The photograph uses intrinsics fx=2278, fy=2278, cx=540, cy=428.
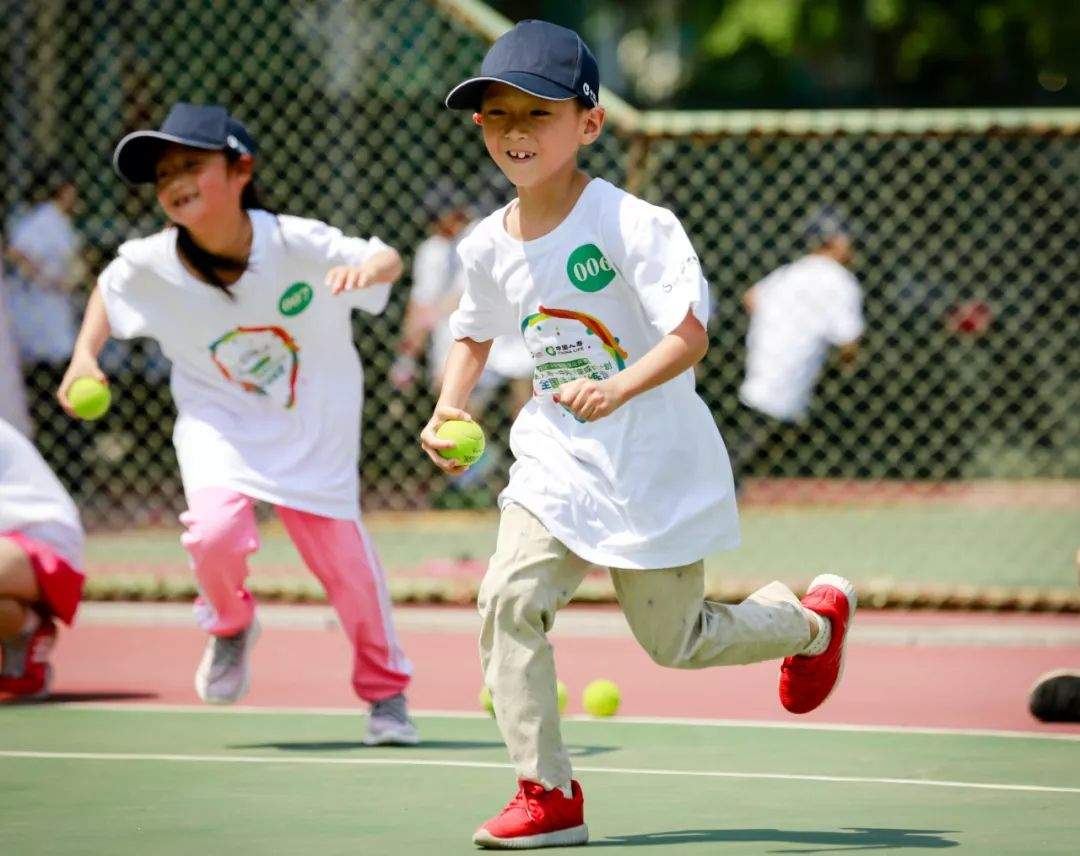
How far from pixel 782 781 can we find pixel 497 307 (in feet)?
5.30

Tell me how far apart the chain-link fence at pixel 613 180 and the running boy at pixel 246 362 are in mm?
3654

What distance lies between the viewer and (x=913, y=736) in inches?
284

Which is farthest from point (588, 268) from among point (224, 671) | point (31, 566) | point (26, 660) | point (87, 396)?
point (26, 660)

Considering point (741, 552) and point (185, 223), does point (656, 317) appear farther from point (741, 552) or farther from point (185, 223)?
point (741, 552)

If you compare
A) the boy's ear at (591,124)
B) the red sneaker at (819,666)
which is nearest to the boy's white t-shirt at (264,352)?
the boy's ear at (591,124)

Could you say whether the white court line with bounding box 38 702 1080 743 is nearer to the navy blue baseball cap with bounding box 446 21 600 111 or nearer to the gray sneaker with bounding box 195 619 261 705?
the gray sneaker with bounding box 195 619 261 705

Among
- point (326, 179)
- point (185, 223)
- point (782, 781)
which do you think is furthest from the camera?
point (326, 179)

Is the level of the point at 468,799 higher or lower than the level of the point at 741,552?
lower

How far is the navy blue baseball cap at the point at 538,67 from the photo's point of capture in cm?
539

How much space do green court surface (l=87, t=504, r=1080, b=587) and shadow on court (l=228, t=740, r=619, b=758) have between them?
3.64 metres

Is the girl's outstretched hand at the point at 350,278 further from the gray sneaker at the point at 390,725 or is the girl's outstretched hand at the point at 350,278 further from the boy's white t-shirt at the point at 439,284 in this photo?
the boy's white t-shirt at the point at 439,284

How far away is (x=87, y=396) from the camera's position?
7.04 meters

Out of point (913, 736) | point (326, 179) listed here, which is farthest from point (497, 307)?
point (326, 179)

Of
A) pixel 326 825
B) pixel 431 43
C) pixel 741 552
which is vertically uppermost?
pixel 431 43
